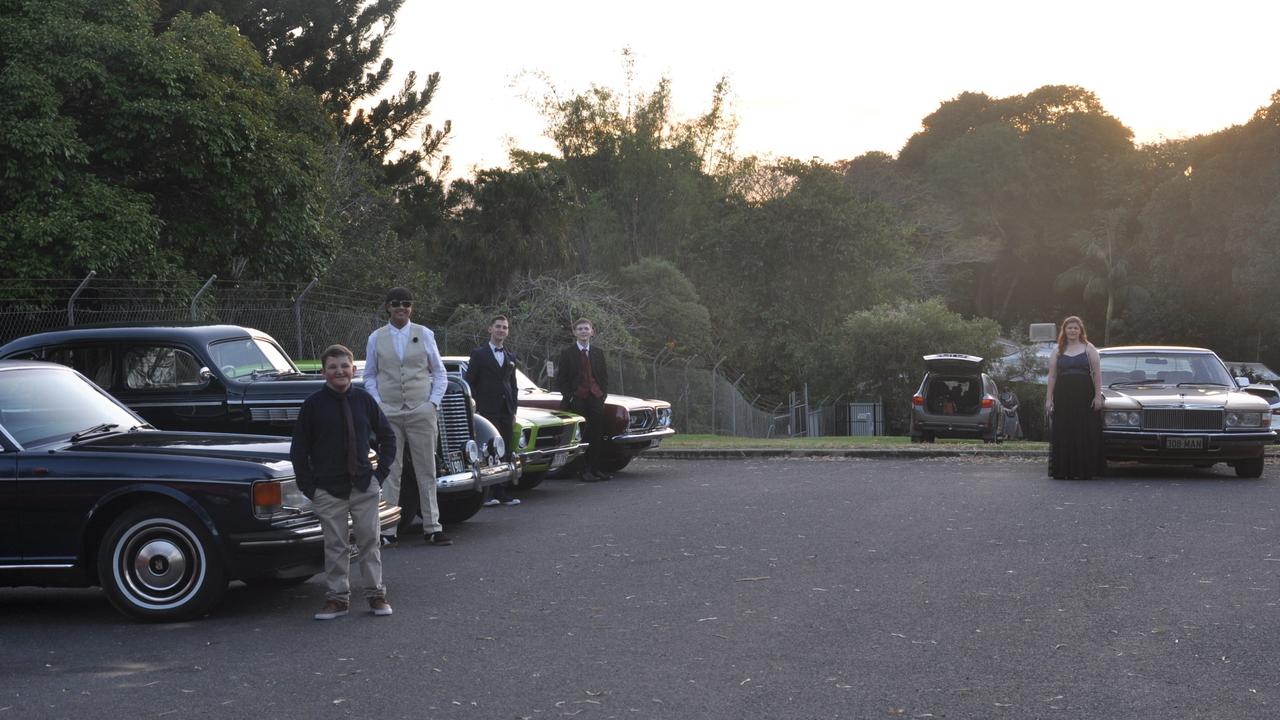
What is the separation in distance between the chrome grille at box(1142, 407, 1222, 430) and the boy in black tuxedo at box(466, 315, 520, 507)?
719 cm

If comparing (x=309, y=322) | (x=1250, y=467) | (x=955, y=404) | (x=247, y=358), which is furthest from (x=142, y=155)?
(x=1250, y=467)

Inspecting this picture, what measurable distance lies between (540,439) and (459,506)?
101 inches

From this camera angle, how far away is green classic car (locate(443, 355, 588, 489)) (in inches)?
552

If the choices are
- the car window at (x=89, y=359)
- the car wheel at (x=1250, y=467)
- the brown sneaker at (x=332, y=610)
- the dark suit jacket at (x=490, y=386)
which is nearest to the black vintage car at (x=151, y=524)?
the brown sneaker at (x=332, y=610)

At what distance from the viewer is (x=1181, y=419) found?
15.0 m

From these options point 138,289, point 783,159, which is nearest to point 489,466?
point 138,289

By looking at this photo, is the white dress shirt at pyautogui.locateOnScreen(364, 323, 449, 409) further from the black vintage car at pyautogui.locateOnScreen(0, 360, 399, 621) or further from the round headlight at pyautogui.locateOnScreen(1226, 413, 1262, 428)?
the round headlight at pyautogui.locateOnScreen(1226, 413, 1262, 428)

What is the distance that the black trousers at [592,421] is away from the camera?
1572 centimetres


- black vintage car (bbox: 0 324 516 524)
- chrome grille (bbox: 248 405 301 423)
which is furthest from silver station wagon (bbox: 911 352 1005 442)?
chrome grille (bbox: 248 405 301 423)

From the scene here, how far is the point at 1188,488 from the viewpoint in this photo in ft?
46.3

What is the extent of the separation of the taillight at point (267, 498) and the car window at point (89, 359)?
428 cm

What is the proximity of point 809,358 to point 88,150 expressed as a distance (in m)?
25.9

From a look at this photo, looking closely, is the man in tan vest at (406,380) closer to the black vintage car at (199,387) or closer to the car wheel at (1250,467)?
the black vintage car at (199,387)

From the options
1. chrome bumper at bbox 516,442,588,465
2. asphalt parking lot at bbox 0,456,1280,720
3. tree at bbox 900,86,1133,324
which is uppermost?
tree at bbox 900,86,1133,324
